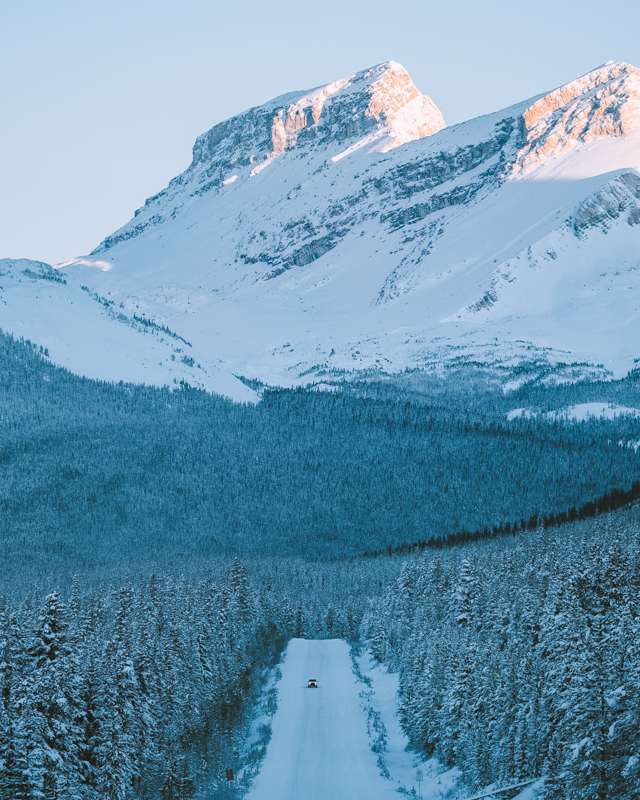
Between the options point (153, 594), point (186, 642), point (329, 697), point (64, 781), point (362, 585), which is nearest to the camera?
point (64, 781)

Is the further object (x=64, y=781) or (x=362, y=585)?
(x=362, y=585)

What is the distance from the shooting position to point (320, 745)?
62500mm

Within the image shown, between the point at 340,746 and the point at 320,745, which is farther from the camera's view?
the point at 320,745

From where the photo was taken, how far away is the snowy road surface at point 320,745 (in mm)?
52438

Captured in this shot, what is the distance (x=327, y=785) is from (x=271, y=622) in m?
61.8

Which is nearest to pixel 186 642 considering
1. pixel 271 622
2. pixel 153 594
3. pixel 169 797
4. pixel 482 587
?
pixel 153 594

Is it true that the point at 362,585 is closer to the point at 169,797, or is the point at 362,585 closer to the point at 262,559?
the point at 262,559

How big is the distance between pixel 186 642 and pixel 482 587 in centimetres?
2497

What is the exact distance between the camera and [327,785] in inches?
2094

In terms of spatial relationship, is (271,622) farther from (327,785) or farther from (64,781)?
(64,781)

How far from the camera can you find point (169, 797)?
50094 mm

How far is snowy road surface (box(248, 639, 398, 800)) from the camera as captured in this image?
2064 inches

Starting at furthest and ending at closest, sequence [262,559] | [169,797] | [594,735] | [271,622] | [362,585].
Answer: [262,559] < [362,585] < [271,622] < [169,797] < [594,735]

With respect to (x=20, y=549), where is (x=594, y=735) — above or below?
above
